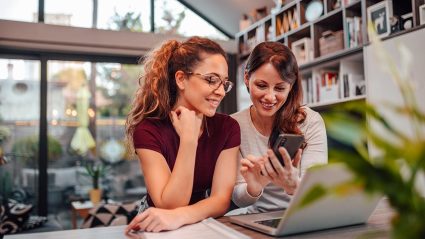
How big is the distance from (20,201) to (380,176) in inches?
183

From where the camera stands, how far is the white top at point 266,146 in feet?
5.02

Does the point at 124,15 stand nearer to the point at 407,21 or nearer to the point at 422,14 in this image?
the point at 407,21

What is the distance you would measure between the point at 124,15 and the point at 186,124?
4019 millimetres

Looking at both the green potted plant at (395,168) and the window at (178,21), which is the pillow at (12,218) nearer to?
the window at (178,21)

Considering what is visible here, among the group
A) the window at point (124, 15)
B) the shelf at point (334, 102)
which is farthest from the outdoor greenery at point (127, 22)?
the shelf at point (334, 102)

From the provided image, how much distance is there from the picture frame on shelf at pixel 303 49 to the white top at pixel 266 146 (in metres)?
2.07

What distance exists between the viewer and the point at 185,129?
133 centimetres

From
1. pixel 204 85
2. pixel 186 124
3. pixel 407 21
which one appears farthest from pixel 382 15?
pixel 186 124

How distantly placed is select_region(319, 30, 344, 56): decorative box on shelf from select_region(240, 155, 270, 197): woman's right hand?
2.31 m

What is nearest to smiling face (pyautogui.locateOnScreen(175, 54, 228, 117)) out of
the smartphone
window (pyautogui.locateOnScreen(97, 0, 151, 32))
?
the smartphone

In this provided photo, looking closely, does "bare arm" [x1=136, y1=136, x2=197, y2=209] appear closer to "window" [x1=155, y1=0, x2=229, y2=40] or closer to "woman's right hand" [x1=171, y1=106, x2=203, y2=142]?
"woman's right hand" [x1=171, y1=106, x2=203, y2=142]

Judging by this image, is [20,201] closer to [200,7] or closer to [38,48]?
[38,48]

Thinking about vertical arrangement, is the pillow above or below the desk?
below

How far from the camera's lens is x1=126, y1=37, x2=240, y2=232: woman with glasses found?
4.06 feet
